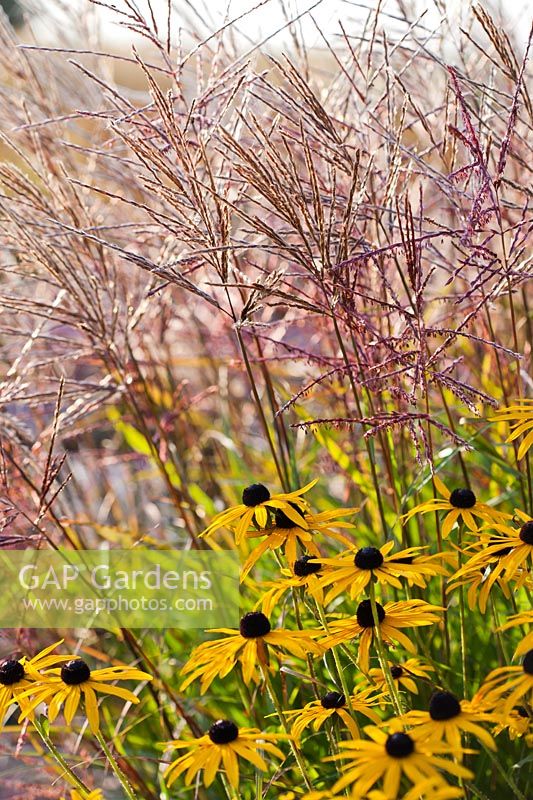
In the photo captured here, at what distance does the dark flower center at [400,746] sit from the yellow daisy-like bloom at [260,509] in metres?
0.45

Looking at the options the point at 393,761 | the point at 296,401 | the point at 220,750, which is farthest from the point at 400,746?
the point at 296,401

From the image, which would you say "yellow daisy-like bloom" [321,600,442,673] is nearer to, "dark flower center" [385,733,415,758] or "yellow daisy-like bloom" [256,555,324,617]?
"yellow daisy-like bloom" [256,555,324,617]

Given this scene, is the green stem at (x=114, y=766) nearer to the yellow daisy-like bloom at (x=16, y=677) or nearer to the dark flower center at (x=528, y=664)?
the yellow daisy-like bloom at (x=16, y=677)

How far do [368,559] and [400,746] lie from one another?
1.28ft

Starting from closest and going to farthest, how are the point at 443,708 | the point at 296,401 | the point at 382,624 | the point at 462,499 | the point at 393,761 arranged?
the point at 393,761, the point at 443,708, the point at 382,624, the point at 462,499, the point at 296,401

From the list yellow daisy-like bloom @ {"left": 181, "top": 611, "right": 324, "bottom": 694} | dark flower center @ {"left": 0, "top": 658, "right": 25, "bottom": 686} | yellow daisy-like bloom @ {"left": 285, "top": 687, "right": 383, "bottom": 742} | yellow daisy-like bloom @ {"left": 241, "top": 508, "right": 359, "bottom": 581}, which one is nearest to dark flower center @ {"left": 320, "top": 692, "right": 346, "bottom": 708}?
yellow daisy-like bloom @ {"left": 285, "top": 687, "right": 383, "bottom": 742}

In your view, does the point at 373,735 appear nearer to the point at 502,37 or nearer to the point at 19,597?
the point at 502,37

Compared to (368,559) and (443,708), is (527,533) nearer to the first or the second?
(368,559)

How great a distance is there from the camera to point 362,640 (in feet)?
4.95

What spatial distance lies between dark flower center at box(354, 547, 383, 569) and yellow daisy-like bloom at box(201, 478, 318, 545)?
10 cm

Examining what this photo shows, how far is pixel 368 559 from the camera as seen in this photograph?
4.95ft

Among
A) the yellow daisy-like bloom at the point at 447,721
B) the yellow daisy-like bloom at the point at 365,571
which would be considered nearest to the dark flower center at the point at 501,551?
the yellow daisy-like bloom at the point at 365,571

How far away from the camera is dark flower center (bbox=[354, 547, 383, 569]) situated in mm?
1509

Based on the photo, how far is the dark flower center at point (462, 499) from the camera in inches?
68.9
